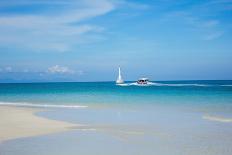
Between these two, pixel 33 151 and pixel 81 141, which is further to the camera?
pixel 81 141

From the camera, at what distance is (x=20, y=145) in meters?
11.0

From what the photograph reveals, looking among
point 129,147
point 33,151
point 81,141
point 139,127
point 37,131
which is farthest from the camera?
point 139,127

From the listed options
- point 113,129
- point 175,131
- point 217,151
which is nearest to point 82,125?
point 113,129

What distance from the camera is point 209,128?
1491 centimetres

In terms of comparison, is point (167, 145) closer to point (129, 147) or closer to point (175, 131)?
point (129, 147)

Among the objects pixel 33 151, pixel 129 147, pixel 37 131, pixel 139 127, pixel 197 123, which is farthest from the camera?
pixel 197 123

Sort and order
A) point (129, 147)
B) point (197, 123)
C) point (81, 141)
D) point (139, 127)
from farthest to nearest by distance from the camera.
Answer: point (197, 123)
point (139, 127)
point (81, 141)
point (129, 147)

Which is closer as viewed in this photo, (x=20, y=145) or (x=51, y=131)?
(x=20, y=145)

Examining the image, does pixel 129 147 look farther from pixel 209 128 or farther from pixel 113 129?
pixel 209 128

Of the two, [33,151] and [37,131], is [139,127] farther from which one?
[33,151]

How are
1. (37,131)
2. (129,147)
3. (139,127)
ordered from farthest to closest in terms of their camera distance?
(139,127) → (37,131) → (129,147)

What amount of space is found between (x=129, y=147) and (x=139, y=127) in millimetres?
4404

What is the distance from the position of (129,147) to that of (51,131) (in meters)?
4.30

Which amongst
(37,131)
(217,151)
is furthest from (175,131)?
(37,131)
